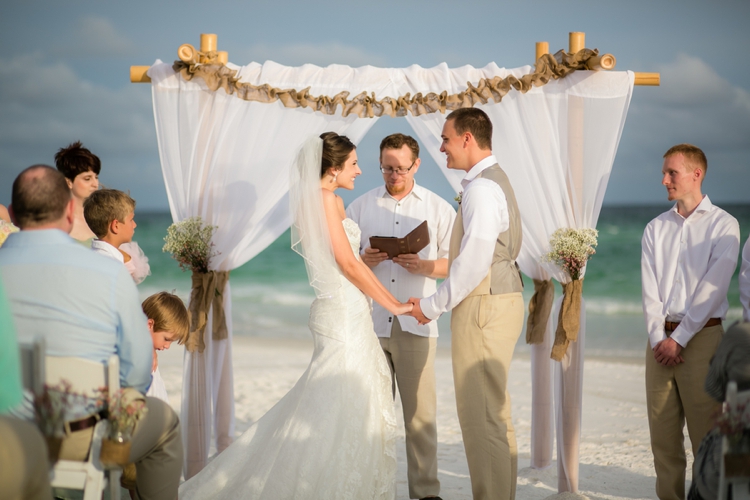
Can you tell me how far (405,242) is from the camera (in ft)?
12.9

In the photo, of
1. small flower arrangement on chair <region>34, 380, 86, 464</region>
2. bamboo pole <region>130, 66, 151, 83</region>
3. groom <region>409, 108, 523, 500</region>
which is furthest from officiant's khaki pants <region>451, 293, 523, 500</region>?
bamboo pole <region>130, 66, 151, 83</region>

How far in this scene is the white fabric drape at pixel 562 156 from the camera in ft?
13.9

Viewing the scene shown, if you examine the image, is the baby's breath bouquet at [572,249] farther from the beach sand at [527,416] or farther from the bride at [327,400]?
the beach sand at [527,416]

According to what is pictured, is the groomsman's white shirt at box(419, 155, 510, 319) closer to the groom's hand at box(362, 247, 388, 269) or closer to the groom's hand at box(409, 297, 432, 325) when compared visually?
the groom's hand at box(409, 297, 432, 325)

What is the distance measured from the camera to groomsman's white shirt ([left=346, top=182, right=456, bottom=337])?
13.8 feet

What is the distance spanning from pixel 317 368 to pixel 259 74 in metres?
1.98

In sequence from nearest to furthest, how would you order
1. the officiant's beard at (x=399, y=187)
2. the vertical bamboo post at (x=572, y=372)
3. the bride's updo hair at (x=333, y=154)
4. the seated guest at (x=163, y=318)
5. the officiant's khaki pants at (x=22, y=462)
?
the officiant's khaki pants at (x=22, y=462) → the seated guest at (x=163, y=318) → the bride's updo hair at (x=333, y=154) → the vertical bamboo post at (x=572, y=372) → the officiant's beard at (x=399, y=187)

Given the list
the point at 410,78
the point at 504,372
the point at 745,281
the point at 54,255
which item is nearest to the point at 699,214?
the point at 745,281

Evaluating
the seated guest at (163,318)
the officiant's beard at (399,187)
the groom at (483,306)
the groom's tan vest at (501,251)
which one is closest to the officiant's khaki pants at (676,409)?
the groom at (483,306)

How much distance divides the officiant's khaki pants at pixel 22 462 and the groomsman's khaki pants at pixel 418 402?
2.35m

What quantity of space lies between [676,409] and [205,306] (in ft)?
9.18

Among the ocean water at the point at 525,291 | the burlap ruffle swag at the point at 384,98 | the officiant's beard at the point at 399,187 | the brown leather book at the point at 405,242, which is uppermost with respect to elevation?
the burlap ruffle swag at the point at 384,98

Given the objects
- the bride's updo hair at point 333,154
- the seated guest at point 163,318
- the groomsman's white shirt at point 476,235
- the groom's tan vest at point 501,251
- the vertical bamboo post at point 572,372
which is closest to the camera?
the seated guest at point 163,318

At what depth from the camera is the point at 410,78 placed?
4.39 metres
